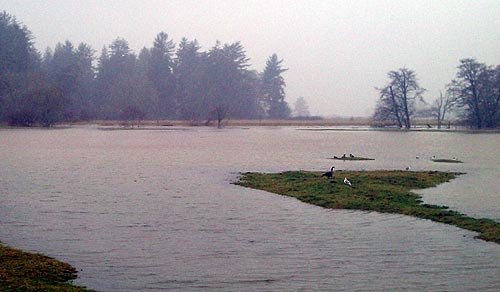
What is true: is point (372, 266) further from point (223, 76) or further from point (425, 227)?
point (223, 76)

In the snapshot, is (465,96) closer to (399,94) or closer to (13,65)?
(399,94)

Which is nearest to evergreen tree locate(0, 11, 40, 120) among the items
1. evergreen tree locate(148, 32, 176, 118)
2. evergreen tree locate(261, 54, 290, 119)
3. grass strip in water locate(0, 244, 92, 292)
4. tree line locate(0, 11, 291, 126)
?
tree line locate(0, 11, 291, 126)

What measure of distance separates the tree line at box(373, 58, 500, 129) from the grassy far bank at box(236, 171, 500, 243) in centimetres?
5827

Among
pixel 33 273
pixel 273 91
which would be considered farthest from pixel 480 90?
pixel 33 273

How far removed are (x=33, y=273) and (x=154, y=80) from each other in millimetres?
118310

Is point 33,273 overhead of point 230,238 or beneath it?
overhead

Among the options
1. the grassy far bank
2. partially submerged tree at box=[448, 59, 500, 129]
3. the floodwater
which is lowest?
the floodwater

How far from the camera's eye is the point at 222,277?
10242 millimetres

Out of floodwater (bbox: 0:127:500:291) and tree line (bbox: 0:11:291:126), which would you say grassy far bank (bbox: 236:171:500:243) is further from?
tree line (bbox: 0:11:291:126)

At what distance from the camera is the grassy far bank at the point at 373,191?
15.4 metres

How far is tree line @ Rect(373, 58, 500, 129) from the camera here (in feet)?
262

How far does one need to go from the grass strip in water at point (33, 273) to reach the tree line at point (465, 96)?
77.5 metres

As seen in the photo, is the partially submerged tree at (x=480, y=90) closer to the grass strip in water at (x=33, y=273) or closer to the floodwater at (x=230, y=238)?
the floodwater at (x=230, y=238)

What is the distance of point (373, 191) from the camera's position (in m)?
19.8
